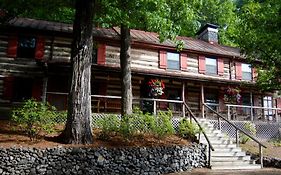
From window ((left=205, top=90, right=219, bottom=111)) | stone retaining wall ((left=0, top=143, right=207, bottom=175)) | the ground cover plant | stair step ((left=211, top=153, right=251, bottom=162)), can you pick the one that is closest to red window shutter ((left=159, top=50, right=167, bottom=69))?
window ((left=205, top=90, right=219, bottom=111))

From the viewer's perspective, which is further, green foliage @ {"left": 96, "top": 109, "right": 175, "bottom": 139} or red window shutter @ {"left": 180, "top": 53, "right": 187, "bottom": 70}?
red window shutter @ {"left": 180, "top": 53, "right": 187, "bottom": 70}

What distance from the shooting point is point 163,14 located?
14.9 meters

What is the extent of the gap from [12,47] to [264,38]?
14751mm

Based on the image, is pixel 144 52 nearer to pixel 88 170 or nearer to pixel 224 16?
pixel 88 170

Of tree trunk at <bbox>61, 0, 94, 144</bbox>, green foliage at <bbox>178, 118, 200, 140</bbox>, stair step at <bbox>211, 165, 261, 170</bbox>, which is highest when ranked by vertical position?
tree trunk at <bbox>61, 0, 94, 144</bbox>

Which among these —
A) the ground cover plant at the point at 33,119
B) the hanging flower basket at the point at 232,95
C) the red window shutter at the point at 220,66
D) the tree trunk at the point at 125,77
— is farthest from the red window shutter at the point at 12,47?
the red window shutter at the point at 220,66

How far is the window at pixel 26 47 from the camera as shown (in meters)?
21.7

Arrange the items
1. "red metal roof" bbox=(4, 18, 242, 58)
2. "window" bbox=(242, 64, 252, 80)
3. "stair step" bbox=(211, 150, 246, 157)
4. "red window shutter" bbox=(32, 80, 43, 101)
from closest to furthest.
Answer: "stair step" bbox=(211, 150, 246, 157) < "red window shutter" bbox=(32, 80, 43, 101) < "red metal roof" bbox=(4, 18, 242, 58) < "window" bbox=(242, 64, 252, 80)

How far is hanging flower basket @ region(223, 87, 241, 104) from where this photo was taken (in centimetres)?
2455

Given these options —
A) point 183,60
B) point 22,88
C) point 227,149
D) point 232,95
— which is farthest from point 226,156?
point 22,88

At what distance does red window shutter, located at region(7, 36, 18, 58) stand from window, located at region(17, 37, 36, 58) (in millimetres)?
264

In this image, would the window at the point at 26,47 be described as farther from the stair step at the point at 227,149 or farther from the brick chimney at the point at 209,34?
the brick chimney at the point at 209,34

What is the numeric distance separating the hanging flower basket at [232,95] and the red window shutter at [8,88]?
14.5 metres

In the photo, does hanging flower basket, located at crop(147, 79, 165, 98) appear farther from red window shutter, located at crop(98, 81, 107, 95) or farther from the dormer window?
the dormer window
